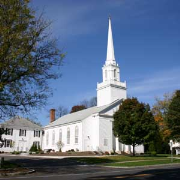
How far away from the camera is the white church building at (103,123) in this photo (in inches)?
1773

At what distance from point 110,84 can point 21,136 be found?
26.5m

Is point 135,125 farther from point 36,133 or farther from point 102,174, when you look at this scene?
point 36,133

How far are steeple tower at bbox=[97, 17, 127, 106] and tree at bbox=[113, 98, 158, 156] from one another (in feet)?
30.6

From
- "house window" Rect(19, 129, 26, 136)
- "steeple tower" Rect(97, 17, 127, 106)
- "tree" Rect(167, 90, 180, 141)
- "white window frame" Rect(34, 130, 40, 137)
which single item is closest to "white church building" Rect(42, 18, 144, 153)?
"steeple tower" Rect(97, 17, 127, 106)

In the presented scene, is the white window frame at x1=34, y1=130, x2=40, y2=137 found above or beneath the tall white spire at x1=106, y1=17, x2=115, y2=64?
beneath

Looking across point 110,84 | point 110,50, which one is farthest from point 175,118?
point 110,50

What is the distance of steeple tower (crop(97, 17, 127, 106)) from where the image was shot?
48375 millimetres

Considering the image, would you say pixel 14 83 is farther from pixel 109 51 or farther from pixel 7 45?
pixel 109 51

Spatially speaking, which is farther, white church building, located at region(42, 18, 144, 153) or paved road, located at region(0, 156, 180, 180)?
white church building, located at region(42, 18, 144, 153)

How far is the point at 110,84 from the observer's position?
4800cm

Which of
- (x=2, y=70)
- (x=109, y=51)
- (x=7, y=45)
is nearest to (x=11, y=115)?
(x=2, y=70)

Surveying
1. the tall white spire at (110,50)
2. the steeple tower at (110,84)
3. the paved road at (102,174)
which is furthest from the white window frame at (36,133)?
the paved road at (102,174)

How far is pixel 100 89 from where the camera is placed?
5053cm

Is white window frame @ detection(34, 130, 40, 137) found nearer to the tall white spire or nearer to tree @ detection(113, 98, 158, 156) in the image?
the tall white spire
